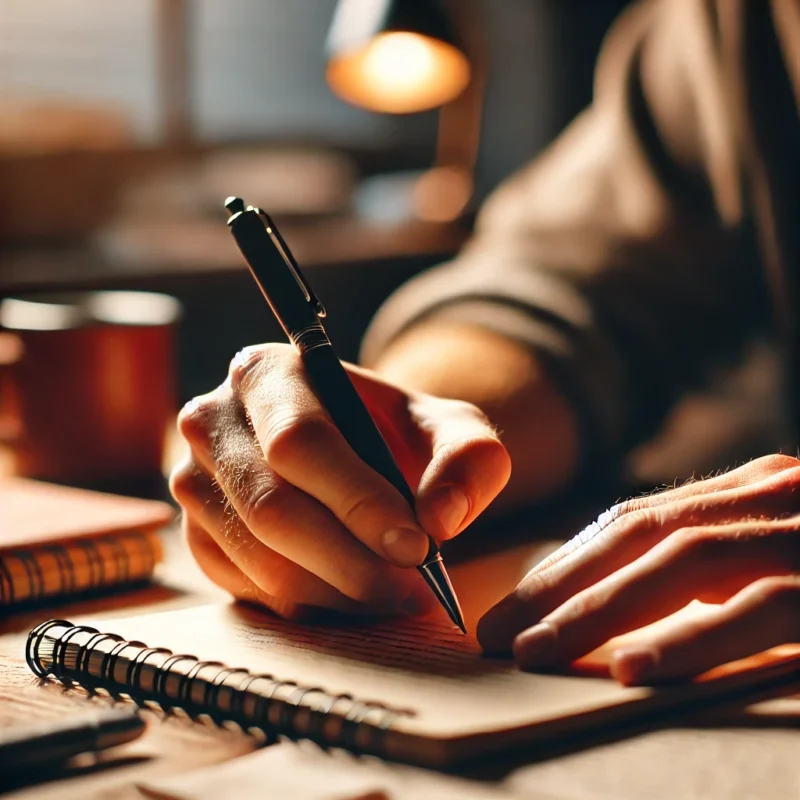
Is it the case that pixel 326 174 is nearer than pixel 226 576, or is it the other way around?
pixel 226 576

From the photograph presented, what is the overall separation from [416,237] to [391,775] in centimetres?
187

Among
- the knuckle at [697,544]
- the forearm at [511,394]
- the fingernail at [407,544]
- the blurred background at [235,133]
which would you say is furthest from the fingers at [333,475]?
the blurred background at [235,133]

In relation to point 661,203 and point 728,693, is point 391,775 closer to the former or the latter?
point 728,693

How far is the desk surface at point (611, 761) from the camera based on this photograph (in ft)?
1.10

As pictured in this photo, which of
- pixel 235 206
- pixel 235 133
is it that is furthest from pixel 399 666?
pixel 235 133

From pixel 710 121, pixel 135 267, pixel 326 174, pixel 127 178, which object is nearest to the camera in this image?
pixel 710 121

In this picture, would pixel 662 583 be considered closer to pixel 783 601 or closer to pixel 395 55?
pixel 783 601

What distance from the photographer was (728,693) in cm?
41

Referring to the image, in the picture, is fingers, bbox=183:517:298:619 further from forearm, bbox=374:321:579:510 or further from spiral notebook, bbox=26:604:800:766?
forearm, bbox=374:321:579:510

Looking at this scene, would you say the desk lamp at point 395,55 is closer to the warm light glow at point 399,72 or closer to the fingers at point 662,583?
the warm light glow at point 399,72

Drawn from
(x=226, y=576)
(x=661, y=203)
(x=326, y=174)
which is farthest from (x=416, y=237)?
(x=226, y=576)

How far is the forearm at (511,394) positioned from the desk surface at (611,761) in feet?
1.12

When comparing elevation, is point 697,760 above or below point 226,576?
below

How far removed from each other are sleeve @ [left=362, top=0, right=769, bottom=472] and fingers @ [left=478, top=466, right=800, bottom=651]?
327 mm
